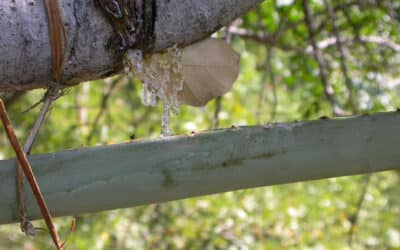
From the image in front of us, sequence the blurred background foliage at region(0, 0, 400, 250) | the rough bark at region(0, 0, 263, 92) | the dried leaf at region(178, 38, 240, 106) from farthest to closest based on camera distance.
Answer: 1. the blurred background foliage at region(0, 0, 400, 250)
2. the dried leaf at region(178, 38, 240, 106)
3. the rough bark at region(0, 0, 263, 92)

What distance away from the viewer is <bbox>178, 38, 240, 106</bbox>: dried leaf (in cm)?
74

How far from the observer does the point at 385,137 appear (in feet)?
2.28

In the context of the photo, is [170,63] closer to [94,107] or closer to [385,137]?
[385,137]

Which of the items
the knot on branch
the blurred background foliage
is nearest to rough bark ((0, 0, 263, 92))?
the knot on branch

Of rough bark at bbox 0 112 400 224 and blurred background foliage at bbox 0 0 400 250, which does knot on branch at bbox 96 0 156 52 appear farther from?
blurred background foliage at bbox 0 0 400 250

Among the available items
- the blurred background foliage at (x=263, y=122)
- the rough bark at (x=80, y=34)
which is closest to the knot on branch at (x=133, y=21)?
the rough bark at (x=80, y=34)

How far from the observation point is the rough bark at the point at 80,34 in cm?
59

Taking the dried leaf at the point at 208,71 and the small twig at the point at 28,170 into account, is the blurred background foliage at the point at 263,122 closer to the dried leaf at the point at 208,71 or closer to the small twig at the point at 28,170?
the dried leaf at the point at 208,71

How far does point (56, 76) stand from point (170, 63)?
132 millimetres

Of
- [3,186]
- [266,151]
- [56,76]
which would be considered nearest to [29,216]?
[3,186]

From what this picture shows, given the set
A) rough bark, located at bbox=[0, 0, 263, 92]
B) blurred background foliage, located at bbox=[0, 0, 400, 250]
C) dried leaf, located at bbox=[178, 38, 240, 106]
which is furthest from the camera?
blurred background foliage, located at bbox=[0, 0, 400, 250]

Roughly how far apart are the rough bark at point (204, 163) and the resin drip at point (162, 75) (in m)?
0.08

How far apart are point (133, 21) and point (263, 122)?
4.97 ft

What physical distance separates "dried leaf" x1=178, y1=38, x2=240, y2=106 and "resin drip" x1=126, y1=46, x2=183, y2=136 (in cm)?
1
